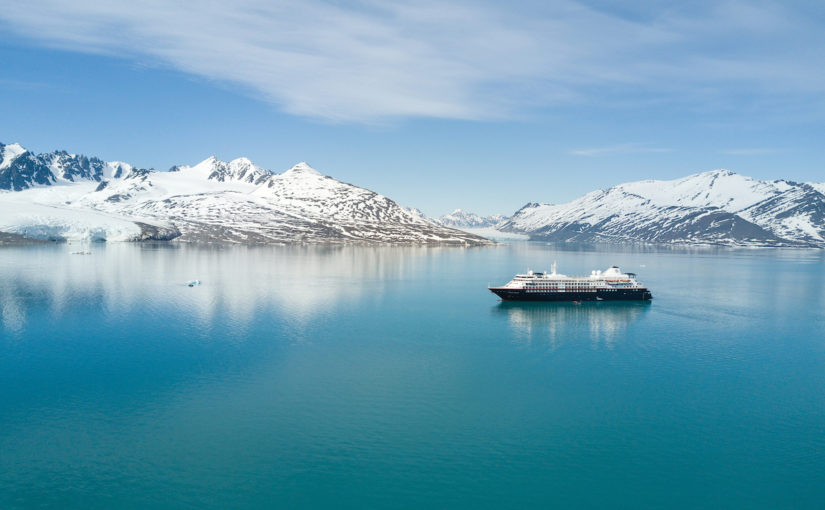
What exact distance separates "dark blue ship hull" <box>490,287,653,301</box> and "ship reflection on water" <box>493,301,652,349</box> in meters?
1.54

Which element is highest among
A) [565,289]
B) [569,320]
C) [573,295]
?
[565,289]

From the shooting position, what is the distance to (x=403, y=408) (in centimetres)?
4944

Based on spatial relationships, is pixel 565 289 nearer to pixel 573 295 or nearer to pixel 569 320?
pixel 573 295

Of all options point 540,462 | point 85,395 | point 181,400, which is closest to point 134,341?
point 85,395

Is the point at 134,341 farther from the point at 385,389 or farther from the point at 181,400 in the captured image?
the point at 385,389

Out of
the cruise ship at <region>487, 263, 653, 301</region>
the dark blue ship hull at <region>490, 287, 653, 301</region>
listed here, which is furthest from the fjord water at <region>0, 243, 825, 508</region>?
the cruise ship at <region>487, 263, 653, 301</region>

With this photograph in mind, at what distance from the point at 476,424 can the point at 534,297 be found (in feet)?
252

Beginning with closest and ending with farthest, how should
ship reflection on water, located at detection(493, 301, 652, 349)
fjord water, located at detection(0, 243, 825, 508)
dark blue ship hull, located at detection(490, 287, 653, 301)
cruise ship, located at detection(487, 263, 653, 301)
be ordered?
fjord water, located at detection(0, 243, 825, 508)
ship reflection on water, located at detection(493, 301, 652, 349)
dark blue ship hull, located at detection(490, 287, 653, 301)
cruise ship, located at detection(487, 263, 653, 301)

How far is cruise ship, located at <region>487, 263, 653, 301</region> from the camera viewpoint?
119 metres

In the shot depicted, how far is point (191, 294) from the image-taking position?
4663 inches

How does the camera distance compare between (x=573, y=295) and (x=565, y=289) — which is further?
(x=565, y=289)

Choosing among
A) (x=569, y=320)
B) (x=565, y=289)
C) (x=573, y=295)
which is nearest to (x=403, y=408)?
(x=569, y=320)

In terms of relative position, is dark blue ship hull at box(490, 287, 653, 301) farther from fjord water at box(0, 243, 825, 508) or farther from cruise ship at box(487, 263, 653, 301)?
fjord water at box(0, 243, 825, 508)

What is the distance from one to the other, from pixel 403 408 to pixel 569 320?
190ft
